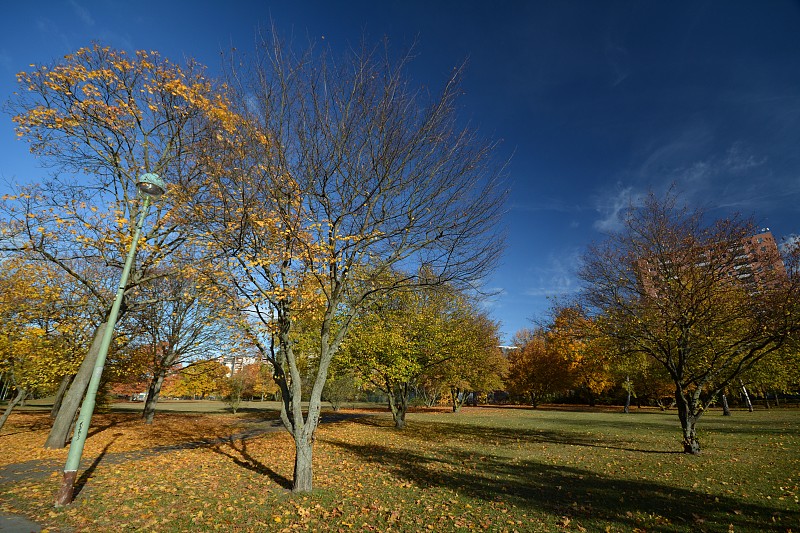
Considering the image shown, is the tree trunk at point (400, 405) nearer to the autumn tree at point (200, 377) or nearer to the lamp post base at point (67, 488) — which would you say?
the autumn tree at point (200, 377)

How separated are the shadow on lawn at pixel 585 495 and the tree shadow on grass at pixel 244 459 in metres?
3.00

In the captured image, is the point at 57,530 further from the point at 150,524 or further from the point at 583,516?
the point at 583,516

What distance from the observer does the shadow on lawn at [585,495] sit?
6.05 m

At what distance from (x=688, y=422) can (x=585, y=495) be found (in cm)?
805

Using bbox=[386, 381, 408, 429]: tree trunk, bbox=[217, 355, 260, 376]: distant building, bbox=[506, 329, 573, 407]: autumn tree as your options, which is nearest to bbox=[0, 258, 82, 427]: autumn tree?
bbox=[217, 355, 260, 376]: distant building

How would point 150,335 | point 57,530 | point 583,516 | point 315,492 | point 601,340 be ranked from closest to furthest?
1. point 57,530
2. point 583,516
3. point 315,492
4. point 601,340
5. point 150,335

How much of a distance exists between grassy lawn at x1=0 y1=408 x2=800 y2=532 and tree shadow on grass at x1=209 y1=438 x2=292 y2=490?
2.5 inches

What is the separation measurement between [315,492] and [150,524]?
2.93m

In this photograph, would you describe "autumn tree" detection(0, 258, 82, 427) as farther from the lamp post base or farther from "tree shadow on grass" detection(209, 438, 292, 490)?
the lamp post base

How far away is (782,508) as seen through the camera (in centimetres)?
653

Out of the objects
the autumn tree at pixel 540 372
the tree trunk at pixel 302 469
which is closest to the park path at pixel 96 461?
the tree trunk at pixel 302 469

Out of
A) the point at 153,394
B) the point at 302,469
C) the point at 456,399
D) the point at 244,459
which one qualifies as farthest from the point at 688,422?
the point at 456,399

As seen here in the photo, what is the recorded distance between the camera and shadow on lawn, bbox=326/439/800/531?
6.05 metres

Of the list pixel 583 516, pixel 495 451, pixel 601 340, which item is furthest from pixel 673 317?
pixel 583 516
